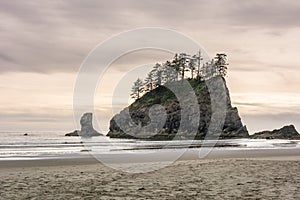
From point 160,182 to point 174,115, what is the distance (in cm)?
→ 10401

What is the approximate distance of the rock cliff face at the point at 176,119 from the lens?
367 feet

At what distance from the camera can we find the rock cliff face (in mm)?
111812

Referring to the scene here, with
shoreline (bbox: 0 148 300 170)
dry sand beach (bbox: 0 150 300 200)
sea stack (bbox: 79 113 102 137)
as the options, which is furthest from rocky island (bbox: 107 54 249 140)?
dry sand beach (bbox: 0 150 300 200)

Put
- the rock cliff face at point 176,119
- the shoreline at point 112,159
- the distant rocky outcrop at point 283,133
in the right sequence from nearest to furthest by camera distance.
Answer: the shoreline at point 112,159, the rock cliff face at point 176,119, the distant rocky outcrop at point 283,133

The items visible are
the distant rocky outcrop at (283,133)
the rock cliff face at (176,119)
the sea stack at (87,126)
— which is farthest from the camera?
the sea stack at (87,126)

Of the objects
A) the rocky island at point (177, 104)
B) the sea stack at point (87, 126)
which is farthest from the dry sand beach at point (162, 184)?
the sea stack at point (87, 126)

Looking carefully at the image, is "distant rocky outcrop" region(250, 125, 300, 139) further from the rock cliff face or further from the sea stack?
the sea stack

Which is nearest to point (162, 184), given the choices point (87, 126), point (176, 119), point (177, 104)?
point (176, 119)

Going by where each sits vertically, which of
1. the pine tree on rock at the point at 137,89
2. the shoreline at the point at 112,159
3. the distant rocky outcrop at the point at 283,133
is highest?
the pine tree on rock at the point at 137,89

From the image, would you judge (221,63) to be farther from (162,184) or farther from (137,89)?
(162,184)

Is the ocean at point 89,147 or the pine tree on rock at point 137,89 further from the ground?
the pine tree on rock at point 137,89

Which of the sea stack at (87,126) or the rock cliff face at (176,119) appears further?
the sea stack at (87,126)

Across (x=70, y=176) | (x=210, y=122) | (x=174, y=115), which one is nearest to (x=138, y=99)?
(x=174, y=115)

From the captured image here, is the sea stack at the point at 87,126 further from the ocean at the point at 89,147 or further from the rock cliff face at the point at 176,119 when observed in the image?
the ocean at the point at 89,147
